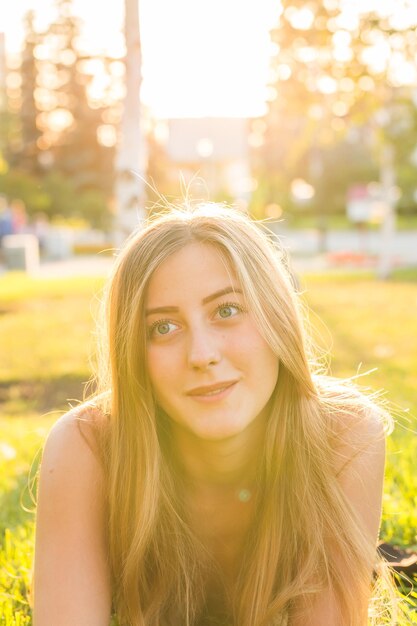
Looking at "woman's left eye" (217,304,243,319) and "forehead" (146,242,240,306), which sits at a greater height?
"forehead" (146,242,240,306)

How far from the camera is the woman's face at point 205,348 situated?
2371mm

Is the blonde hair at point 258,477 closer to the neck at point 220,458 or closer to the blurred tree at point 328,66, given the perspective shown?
the neck at point 220,458

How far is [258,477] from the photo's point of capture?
2719 mm

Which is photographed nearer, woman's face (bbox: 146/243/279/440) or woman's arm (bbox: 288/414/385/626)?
woman's face (bbox: 146/243/279/440)

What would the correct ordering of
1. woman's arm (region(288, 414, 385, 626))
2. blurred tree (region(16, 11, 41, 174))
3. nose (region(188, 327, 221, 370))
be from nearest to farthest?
1. nose (region(188, 327, 221, 370))
2. woman's arm (region(288, 414, 385, 626))
3. blurred tree (region(16, 11, 41, 174))

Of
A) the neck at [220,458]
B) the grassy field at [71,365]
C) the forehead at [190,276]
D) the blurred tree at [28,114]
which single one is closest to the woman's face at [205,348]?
the forehead at [190,276]

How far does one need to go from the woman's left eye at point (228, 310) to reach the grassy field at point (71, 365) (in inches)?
27.5

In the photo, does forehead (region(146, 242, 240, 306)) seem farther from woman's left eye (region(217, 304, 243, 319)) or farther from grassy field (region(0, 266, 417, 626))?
grassy field (region(0, 266, 417, 626))

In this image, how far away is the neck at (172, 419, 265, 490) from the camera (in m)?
2.65

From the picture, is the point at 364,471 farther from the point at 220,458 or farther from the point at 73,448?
the point at 73,448

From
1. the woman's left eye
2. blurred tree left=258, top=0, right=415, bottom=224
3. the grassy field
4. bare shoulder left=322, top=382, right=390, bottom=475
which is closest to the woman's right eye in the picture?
the woman's left eye

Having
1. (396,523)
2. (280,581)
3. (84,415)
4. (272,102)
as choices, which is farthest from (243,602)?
(272,102)

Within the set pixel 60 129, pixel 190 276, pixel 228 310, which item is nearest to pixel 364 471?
pixel 228 310

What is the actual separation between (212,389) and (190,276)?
33cm
